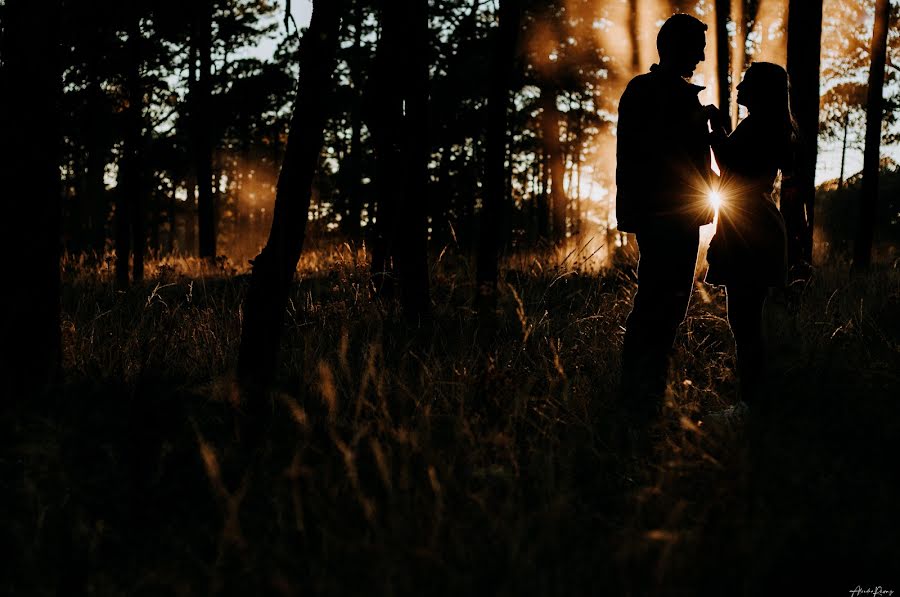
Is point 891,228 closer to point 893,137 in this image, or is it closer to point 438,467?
point 893,137

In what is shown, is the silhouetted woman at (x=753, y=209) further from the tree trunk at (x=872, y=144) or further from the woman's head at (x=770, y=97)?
the tree trunk at (x=872, y=144)

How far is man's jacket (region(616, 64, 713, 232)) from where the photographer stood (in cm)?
348

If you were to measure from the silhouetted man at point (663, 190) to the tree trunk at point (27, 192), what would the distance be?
129 inches

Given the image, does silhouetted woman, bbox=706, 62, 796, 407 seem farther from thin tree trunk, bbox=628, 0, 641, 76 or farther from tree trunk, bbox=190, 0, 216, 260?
thin tree trunk, bbox=628, 0, 641, 76

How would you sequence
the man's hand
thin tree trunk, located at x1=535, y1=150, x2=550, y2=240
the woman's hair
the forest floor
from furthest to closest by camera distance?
thin tree trunk, located at x1=535, y1=150, x2=550, y2=240 < the man's hand < the woman's hair < the forest floor

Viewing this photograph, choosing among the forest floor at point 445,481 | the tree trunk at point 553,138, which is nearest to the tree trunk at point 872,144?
the forest floor at point 445,481

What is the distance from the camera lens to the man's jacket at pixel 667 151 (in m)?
3.48

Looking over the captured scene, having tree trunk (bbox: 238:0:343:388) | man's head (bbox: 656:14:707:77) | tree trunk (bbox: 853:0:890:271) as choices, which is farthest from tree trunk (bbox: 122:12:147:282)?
tree trunk (bbox: 853:0:890:271)

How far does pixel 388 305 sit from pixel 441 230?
42.4 ft

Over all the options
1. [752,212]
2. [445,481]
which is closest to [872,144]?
[752,212]

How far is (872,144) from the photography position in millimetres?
11133

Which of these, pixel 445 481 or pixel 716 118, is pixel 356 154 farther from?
pixel 445 481

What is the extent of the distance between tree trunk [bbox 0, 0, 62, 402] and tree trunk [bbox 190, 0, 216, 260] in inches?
381

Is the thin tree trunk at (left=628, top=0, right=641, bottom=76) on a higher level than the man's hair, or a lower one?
higher
